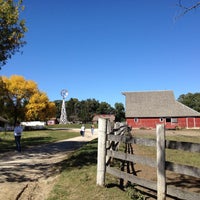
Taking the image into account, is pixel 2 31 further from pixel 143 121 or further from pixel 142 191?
pixel 143 121

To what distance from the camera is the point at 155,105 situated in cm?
5872

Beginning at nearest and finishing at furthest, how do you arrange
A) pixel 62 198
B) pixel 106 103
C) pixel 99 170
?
1. pixel 62 198
2. pixel 99 170
3. pixel 106 103

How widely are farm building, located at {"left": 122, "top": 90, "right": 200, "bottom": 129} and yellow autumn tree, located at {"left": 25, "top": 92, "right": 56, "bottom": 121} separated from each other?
18.2m

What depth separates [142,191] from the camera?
701cm

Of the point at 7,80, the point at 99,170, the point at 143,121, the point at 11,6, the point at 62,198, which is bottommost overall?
the point at 62,198

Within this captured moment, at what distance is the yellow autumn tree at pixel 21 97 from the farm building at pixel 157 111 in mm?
19392

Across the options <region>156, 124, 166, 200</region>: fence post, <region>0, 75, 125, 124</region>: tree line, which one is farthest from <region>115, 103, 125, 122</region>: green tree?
<region>156, 124, 166, 200</region>: fence post

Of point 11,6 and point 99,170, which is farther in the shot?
point 11,6

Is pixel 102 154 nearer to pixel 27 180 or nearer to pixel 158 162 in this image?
pixel 158 162

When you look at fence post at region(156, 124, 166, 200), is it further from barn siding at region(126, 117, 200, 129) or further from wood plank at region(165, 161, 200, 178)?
barn siding at region(126, 117, 200, 129)

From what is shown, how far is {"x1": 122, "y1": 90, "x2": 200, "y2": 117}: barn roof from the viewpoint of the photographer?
56312mm

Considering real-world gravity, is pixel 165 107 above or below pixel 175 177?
above

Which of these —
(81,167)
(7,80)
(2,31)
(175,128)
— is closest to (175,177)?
(81,167)

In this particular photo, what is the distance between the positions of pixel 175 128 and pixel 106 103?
332 ft
